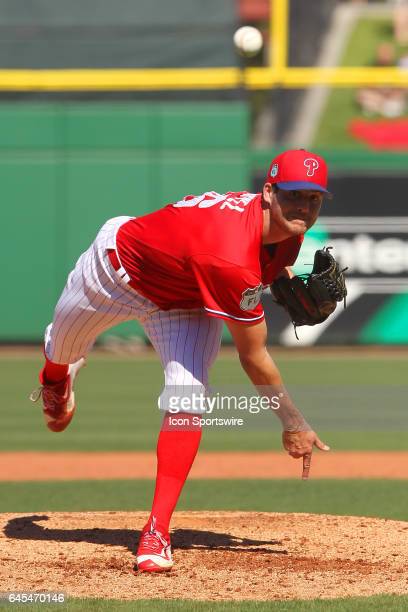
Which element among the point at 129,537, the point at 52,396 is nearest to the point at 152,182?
the point at 52,396

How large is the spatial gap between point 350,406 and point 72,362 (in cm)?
509

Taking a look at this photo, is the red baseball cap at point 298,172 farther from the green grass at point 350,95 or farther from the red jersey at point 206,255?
the green grass at point 350,95

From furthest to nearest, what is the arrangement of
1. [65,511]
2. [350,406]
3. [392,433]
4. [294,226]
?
[350,406]
[392,433]
[65,511]
[294,226]

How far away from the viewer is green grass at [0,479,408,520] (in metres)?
5.67

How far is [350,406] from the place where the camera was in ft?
31.1

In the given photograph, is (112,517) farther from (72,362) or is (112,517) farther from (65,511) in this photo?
(72,362)

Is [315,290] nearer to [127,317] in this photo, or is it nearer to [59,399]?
[127,317]

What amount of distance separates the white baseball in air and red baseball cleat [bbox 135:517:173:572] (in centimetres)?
1022

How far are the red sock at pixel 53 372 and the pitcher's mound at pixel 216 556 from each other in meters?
0.64

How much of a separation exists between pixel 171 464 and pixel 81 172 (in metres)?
10.2

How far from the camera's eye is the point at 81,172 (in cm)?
1391

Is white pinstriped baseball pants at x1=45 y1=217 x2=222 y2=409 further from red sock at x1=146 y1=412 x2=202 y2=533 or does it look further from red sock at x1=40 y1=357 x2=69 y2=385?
red sock at x1=40 y1=357 x2=69 y2=385

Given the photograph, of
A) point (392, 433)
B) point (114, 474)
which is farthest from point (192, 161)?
point (114, 474)

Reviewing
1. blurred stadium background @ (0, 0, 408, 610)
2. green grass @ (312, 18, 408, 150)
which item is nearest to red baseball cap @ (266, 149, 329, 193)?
blurred stadium background @ (0, 0, 408, 610)
